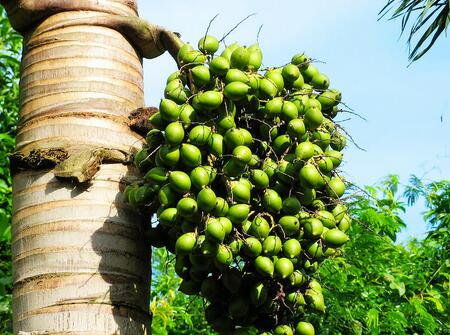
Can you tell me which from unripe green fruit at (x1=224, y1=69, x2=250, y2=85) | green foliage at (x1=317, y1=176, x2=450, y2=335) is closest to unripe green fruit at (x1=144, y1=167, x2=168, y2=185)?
unripe green fruit at (x1=224, y1=69, x2=250, y2=85)

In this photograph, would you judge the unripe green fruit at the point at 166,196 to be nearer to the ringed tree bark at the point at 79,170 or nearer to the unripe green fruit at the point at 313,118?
the ringed tree bark at the point at 79,170

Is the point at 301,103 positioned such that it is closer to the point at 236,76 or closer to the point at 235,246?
the point at 236,76

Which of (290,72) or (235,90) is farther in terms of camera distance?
(290,72)

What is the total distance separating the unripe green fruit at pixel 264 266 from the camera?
7.43ft

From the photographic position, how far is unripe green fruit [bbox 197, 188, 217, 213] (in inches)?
88.5

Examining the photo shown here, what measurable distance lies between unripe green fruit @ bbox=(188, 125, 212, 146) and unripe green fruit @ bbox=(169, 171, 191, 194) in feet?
0.33

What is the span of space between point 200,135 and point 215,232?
0.29 meters

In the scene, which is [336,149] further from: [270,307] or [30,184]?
[30,184]

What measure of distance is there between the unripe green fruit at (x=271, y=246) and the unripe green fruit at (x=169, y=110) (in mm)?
447

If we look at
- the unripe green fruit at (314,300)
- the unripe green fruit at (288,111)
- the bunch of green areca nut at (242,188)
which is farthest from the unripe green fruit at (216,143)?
the unripe green fruit at (314,300)

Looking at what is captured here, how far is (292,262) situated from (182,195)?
380 mm

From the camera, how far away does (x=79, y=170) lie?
2.39 meters

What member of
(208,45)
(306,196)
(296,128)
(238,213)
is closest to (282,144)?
(296,128)

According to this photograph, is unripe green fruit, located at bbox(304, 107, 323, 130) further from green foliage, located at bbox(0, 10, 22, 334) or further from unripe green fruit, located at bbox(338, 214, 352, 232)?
green foliage, located at bbox(0, 10, 22, 334)
